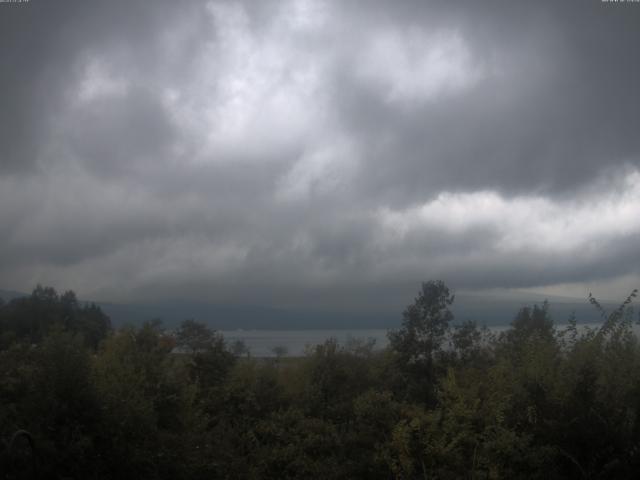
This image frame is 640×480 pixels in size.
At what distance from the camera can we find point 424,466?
17906mm

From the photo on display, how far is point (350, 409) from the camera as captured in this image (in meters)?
26.3

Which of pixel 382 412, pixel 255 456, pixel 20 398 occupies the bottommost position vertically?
pixel 255 456

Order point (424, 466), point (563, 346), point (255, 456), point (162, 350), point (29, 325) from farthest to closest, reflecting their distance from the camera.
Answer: point (29, 325), point (162, 350), point (255, 456), point (563, 346), point (424, 466)

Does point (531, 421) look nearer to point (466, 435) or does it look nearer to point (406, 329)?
point (466, 435)

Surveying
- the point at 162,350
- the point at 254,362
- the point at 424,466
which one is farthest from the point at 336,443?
the point at 254,362

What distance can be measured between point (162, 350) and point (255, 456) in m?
5.97

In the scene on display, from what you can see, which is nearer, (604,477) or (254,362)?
(604,477)

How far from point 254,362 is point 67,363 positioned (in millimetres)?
17030

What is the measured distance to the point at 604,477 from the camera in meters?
14.5

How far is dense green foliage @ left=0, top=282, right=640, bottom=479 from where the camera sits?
588 inches

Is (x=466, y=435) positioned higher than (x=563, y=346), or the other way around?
(x=563, y=346)

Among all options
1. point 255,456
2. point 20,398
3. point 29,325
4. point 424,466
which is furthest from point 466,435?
point 29,325

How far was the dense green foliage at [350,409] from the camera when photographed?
14.9 m

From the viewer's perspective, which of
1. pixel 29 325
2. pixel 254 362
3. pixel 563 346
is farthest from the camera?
pixel 29 325
